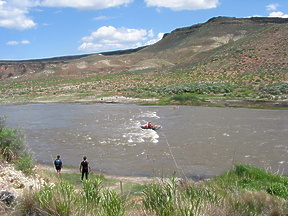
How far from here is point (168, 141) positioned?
19.7m

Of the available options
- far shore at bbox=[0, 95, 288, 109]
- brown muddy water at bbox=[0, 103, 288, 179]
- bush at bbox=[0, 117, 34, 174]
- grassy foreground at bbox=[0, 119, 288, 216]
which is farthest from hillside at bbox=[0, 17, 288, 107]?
grassy foreground at bbox=[0, 119, 288, 216]

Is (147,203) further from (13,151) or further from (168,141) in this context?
(168,141)

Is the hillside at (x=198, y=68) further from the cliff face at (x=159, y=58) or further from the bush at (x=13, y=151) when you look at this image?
the bush at (x=13, y=151)

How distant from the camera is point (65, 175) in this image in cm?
1333

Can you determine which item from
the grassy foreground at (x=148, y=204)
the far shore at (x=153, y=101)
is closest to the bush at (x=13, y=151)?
the grassy foreground at (x=148, y=204)

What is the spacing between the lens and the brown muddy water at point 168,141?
15.1 metres

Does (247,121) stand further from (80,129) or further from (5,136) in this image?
(5,136)

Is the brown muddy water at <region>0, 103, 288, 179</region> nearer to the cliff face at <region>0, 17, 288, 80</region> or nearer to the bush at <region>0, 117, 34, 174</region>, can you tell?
the bush at <region>0, 117, 34, 174</region>

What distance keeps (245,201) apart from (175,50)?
12108 centimetres

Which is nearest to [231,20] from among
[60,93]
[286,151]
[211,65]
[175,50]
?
[175,50]

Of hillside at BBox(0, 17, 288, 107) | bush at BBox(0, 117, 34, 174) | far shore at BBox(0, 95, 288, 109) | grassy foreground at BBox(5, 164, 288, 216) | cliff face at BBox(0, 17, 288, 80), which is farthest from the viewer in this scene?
cliff face at BBox(0, 17, 288, 80)

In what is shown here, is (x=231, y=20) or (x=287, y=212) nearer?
(x=287, y=212)

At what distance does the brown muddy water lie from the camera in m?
15.1

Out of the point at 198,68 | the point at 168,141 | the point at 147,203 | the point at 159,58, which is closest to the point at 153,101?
the point at 168,141
